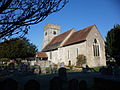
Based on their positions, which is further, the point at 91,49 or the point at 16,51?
the point at 16,51

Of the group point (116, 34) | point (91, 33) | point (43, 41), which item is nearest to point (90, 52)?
point (91, 33)

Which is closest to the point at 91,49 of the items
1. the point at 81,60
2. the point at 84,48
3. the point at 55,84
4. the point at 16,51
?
the point at 84,48

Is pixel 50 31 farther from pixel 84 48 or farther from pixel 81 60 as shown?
pixel 81 60

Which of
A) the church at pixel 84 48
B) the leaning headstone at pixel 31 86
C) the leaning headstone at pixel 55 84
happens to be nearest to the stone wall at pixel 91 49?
the church at pixel 84 48

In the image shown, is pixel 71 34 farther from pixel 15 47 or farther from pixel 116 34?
pixel 15 47

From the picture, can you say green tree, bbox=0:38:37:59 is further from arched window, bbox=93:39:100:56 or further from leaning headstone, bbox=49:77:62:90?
leaning headstone, bbox=49:77:62:90

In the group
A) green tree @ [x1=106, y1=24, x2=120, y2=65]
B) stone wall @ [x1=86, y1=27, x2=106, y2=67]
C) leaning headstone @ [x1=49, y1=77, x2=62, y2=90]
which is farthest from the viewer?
stone wall @ [x1=86, y1=27, x2=106, y2=67]

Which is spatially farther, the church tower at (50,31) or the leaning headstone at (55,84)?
the church tower at (50,31)

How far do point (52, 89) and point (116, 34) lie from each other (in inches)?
1000

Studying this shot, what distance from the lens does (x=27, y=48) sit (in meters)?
38.0

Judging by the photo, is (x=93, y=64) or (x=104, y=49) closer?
(x=93, y=64)

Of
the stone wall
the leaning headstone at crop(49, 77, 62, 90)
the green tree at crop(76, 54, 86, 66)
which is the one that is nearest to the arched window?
the stone wall

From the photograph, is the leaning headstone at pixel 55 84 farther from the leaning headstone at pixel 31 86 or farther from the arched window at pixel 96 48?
the arched window at pixel 96 48

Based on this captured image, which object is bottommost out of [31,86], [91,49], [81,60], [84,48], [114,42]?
[81,60]
